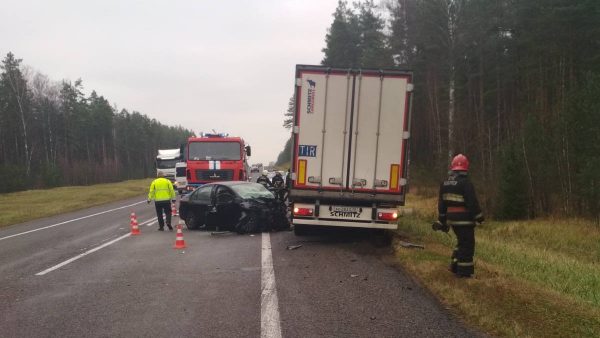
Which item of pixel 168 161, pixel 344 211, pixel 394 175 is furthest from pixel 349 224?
pixel 168 161

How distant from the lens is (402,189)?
32.8 ft

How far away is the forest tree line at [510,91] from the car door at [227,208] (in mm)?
12429

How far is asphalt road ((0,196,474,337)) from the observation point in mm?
5117

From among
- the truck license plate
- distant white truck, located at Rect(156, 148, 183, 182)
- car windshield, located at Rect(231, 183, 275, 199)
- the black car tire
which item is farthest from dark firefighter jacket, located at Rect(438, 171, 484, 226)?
distant white truck, located at Rect(156, 148, 183, 182)

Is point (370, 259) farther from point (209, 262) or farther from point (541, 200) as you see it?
point (541, 200)

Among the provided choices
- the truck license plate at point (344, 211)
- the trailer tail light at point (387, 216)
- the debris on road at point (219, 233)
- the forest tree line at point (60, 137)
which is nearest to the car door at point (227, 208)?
the debris on road at point (219, 233)

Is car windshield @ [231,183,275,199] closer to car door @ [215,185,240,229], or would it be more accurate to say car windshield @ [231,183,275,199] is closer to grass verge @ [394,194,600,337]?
car door @ [215,185,240,229]

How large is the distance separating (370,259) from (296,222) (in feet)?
6.73

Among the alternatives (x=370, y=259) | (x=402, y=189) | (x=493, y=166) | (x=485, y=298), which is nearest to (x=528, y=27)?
(x=493, y=166)

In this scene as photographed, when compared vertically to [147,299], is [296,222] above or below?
above

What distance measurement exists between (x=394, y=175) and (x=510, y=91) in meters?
27.4

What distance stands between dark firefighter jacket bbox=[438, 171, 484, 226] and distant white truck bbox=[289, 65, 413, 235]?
9.41 feet

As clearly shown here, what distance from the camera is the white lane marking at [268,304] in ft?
16.2

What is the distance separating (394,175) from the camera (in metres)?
9.96
